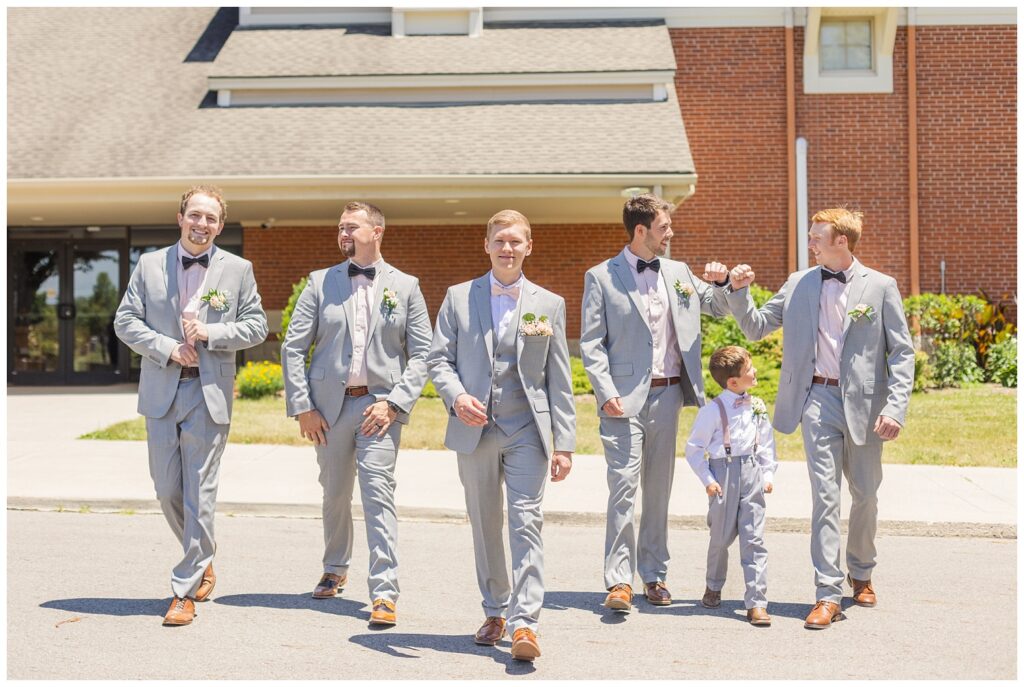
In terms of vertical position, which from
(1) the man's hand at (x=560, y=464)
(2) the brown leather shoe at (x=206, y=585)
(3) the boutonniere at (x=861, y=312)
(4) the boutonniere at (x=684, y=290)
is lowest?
(2) the brown leather shoe at (x=206, y=585)

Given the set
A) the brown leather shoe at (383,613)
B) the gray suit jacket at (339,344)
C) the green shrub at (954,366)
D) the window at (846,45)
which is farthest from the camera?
the window at (846,45)

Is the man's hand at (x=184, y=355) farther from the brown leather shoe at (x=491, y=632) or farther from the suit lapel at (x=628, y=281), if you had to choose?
the suit lapel at (x=628, y=281)

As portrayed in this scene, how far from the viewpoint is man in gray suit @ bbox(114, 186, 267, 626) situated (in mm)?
5914

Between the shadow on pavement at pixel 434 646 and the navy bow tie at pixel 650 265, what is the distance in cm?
219

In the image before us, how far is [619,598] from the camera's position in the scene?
5.95m

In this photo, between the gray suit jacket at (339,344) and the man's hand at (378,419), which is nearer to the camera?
the man's hand at (378,419)

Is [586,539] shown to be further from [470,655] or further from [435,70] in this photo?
[435,70]

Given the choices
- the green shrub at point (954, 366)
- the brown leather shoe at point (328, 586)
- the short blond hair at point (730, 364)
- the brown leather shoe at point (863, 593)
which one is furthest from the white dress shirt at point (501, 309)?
the green shrub at point (954, 366)

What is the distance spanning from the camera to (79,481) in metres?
10.0

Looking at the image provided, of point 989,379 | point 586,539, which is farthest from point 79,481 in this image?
point 989,379

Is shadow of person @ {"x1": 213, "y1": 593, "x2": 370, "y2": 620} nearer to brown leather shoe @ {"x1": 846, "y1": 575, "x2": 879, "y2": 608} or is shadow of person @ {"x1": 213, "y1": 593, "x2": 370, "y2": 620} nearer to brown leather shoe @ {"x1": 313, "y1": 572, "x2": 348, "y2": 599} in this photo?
brown leather shoe @ {"x1": 313, "y1": 572, "x2": 348, "y2": 599}

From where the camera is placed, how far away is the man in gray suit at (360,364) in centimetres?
587

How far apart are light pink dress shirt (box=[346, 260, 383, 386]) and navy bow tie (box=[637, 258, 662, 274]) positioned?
1.46 meters

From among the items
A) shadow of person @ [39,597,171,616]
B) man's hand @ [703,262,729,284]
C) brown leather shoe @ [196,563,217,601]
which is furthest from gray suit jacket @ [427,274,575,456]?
shadow of person @ [39,597,171,616]
